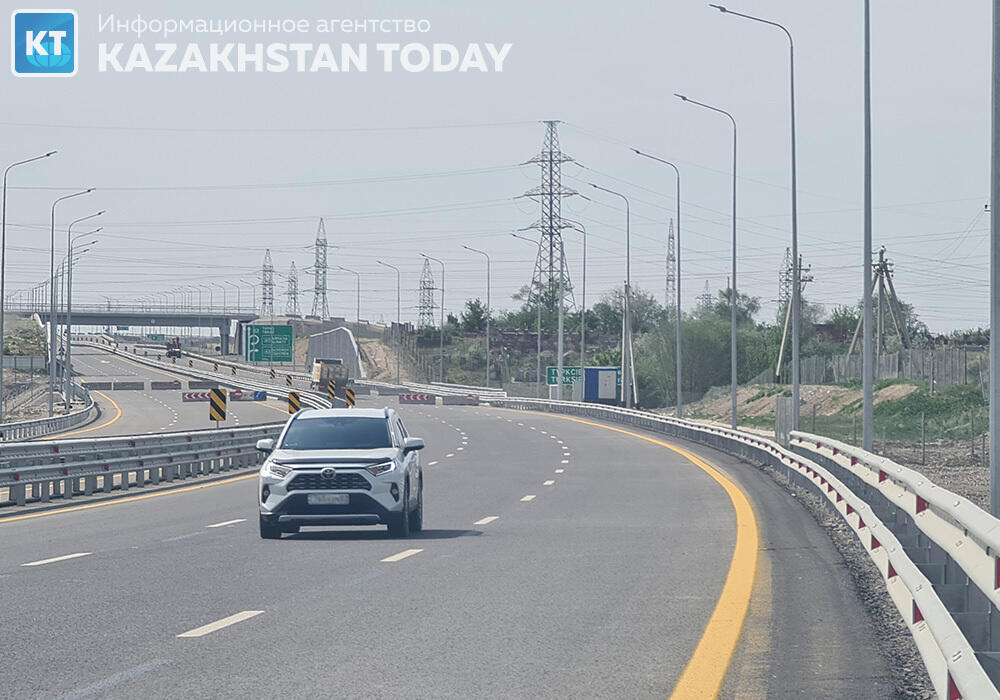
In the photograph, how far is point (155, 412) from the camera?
8856 centimetres

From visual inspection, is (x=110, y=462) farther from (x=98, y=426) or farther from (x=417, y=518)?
(x=98, y=426)

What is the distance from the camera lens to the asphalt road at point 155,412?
70625 mm

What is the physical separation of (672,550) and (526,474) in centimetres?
1794

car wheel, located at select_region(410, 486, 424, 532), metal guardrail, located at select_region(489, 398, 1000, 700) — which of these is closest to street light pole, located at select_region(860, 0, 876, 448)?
metal guardrail, located at select_region(489, 398, 1000, 700)

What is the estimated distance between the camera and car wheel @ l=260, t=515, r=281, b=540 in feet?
60.8

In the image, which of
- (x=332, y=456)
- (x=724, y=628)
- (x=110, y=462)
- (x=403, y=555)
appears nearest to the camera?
(x=724, y=628)

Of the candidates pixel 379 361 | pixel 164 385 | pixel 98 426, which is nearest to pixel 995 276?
pixel 98 426

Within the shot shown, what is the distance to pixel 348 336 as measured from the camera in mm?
149625

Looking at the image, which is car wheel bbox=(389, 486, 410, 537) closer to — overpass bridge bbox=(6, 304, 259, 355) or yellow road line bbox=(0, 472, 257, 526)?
yellow road line bbox=(0, 472, 257, 526)

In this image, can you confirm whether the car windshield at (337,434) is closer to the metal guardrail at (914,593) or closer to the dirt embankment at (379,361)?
the metal guardrail at (914,593)

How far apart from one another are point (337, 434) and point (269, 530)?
1894mm

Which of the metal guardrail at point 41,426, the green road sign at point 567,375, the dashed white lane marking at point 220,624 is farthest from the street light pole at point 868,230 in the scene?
the green road sign at point 567,375

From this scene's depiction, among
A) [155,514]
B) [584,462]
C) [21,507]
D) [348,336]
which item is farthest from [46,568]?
[348,336]

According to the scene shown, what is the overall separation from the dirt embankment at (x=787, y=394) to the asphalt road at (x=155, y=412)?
81.5 ft
